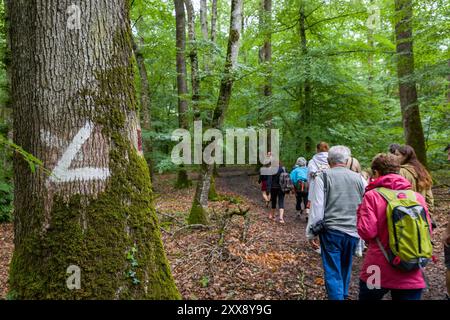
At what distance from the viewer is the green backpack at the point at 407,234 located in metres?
2.63

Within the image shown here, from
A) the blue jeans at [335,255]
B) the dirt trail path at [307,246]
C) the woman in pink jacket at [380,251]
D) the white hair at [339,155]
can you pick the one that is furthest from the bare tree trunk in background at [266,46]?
the woman in pink jacket at [380,251]

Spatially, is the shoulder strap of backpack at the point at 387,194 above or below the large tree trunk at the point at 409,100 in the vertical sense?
below

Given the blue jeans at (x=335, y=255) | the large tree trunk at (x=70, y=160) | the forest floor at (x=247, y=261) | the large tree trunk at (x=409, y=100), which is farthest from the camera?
the large tree trunk at (x=409, y=100)

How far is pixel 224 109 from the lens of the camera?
7117 mm

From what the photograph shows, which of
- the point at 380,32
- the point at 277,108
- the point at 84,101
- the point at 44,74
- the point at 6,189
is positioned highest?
the point at 380,32

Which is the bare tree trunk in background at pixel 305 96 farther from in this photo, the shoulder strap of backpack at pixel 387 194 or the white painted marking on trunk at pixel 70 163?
the white painted marking on trunk at pixel 70 163

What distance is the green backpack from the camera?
2.63m

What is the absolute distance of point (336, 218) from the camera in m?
3.73

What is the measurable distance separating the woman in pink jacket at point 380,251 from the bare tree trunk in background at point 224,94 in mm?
4574

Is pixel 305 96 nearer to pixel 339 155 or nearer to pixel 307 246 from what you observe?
pixel 307 246

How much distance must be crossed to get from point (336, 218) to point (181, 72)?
1043 centimetres
